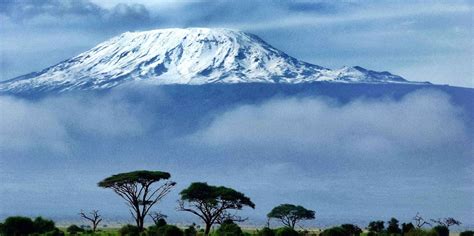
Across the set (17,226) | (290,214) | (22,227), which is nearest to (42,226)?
(22,227)

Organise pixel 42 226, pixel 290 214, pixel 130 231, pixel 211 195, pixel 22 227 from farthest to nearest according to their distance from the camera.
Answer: pixel 290 214
pixel 211 195
pixel 42 226
pixel 22 227
pixel 130 231

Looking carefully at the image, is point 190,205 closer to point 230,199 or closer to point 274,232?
point 230,199

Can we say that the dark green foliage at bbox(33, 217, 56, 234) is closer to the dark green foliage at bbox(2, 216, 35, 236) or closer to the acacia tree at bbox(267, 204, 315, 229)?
the dark green foliage at bbox(2, 216, 35, 236)

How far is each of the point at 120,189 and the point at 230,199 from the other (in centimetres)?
878

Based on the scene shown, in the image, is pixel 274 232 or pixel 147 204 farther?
pixel 147 204

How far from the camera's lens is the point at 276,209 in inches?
3789

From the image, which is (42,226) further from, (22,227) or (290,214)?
(290,214)

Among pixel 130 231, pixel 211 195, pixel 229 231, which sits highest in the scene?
pixel 211 195

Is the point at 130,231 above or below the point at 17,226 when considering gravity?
below

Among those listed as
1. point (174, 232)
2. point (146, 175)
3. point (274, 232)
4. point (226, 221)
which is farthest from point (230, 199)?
point (174, 232)

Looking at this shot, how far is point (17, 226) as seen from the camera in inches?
2598

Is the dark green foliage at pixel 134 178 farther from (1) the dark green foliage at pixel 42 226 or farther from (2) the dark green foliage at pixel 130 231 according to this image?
(2) the dark green foliage at pixel 130 231

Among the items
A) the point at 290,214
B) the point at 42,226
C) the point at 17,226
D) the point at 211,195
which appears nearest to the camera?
the point at 17,226

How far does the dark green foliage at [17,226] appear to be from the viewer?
213 ft
